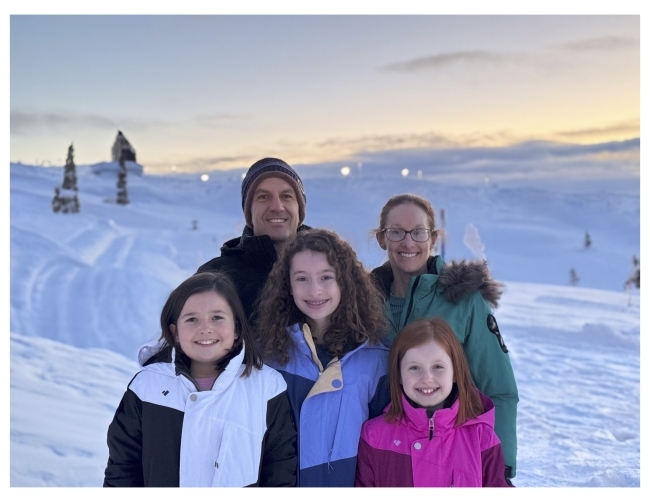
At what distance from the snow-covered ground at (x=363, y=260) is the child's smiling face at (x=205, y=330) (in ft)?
2.35

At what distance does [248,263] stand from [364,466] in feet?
3.63

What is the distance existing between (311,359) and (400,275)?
0.66m

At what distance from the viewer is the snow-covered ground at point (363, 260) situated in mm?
5164

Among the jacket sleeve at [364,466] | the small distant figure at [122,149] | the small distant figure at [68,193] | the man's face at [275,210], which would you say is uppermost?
the small distant figure at [122,149]

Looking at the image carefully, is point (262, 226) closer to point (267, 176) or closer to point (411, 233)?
point (267, 176)

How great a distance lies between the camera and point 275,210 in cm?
312

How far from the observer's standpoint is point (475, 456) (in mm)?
2404

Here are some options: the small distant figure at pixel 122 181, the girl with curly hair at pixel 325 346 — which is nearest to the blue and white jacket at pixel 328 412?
the girl with curly hair at pixel 325 346

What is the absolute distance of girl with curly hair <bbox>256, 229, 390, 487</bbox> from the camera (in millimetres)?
2457

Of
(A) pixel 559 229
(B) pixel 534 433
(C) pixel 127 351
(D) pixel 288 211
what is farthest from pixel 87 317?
(A) pixel 559 229

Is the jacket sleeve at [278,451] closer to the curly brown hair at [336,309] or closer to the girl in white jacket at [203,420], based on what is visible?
the girl in white jacket at [203,420]

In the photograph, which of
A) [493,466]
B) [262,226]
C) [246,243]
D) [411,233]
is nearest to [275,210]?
[262,226]

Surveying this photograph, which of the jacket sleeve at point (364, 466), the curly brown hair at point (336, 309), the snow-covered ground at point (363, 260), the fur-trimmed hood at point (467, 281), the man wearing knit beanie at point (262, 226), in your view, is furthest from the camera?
the snow-covered ground at point (363, 260)

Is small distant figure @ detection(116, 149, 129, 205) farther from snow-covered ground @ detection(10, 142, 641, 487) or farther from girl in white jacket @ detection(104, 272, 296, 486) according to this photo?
girl in white jacket @ detection(104, 272, 296, 486)
